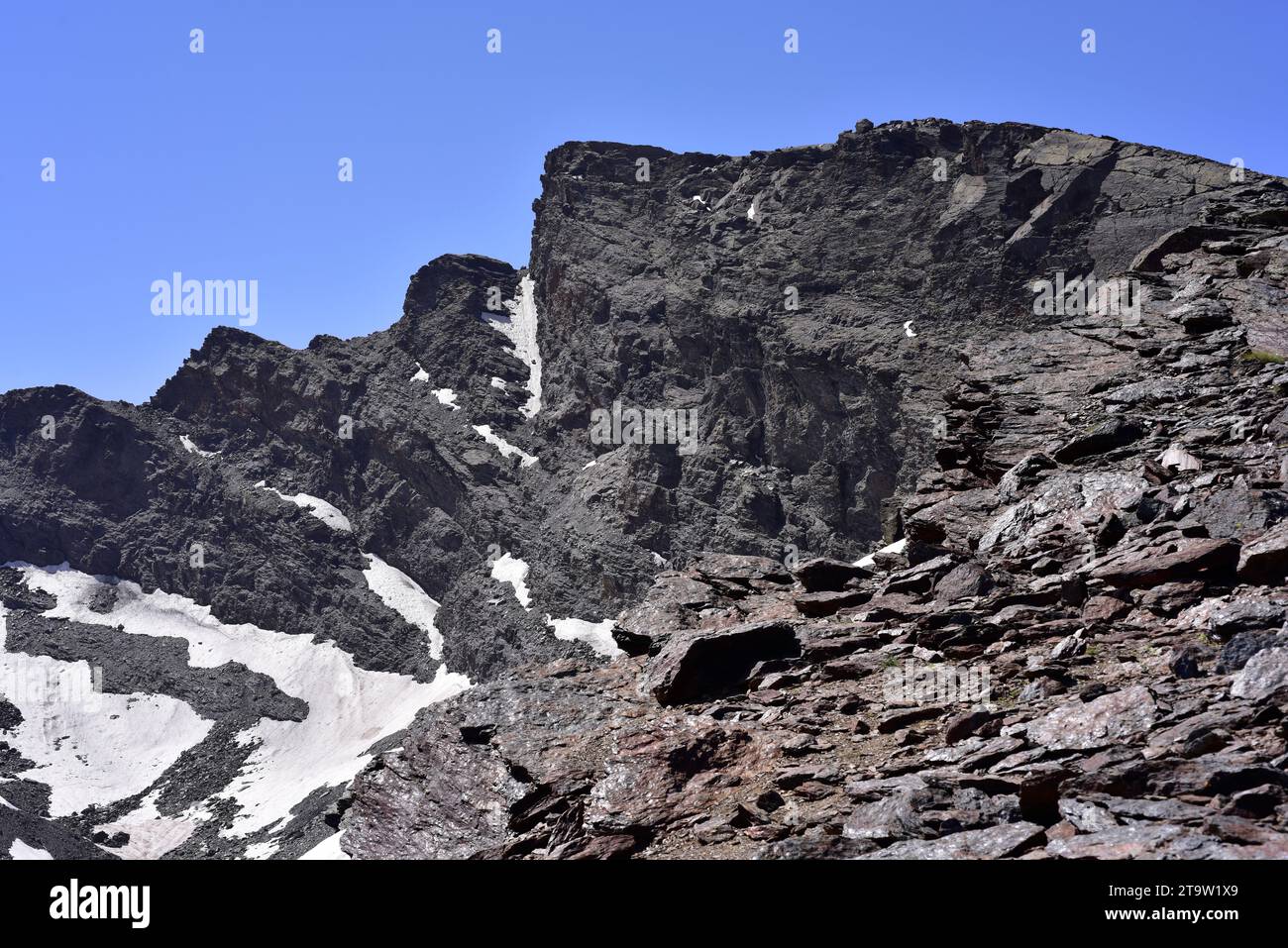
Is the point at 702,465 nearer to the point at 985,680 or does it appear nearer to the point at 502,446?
the point at 502,446

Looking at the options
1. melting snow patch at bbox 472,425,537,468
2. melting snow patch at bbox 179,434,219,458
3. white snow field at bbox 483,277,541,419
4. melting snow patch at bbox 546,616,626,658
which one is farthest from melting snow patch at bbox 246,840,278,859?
melting snow patch at bbox 179,434,219,458

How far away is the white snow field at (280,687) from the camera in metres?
120

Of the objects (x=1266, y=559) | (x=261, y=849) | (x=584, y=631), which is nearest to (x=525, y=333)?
(x=584, y=631)

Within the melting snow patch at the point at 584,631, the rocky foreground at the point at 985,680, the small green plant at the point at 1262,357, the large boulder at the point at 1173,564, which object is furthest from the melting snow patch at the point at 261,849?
the large boulder at the point at 1173,564

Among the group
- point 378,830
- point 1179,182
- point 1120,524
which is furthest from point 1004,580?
point 1179,182

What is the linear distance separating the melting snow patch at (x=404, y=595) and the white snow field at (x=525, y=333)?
3262 centimetres

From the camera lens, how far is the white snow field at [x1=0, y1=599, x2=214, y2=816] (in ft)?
411

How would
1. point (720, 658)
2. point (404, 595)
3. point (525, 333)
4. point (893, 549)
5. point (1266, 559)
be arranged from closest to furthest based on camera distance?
point (1266, 559) < point (720, 658) < point (893, 549) < point (404, 595) < point (525, 333)

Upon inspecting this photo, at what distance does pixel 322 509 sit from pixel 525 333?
46095mm

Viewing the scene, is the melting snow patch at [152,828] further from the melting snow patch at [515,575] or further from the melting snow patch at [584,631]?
the melting snow patch at [515,575]

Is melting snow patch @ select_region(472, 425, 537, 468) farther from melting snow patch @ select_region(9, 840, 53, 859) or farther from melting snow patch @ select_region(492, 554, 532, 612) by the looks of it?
melting snow patch @ select_region(9, 840, 53, 859)

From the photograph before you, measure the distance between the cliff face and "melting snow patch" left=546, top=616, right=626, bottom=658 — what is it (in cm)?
118

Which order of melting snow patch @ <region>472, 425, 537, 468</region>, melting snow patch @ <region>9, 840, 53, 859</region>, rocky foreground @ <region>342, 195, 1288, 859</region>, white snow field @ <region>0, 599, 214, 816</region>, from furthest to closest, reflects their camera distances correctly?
melting snow patch @ <region>472, 425, 537, 468</region> → white snow field @ <region>0, 599, 214, 816</region> → melting snow patch @ <region>9, 840, 53, 859</region> → rocky foreground @ <region>342, 195, 1288, 859</region>

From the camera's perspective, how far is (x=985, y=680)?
15.5 metres
